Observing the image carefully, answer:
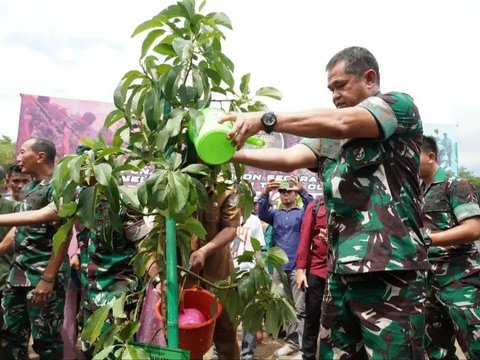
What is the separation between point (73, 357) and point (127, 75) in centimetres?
327

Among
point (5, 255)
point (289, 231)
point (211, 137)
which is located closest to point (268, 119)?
point (211, 137)

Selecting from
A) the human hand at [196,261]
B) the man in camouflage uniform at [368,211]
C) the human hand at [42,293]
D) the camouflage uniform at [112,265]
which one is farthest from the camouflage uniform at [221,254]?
the man in camouflage uniform at [368,211]

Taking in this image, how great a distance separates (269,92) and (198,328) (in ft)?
3.15

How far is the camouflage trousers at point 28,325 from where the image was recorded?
3090mm

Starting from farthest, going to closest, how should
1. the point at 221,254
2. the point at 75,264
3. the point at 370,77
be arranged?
the point at 75,264 → the point at 221,254 → the point at 370,77

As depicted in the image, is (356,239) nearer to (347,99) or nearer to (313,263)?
(347,99)

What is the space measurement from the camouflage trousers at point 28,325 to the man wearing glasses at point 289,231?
2245 millimetres

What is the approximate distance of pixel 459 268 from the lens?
2975 millimetres

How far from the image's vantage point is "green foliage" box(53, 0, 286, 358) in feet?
4.57

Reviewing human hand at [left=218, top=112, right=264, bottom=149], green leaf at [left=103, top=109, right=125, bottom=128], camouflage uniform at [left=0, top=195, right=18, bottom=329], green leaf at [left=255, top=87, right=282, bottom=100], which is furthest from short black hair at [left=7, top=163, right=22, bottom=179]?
human hand at [left=218, top=112, right=264, bottom=149]

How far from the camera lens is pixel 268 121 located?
1.47 metres

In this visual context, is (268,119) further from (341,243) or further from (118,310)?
(118,310)

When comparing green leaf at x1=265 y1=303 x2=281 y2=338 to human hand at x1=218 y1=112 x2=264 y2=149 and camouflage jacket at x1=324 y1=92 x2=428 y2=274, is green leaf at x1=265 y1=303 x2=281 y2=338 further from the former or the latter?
human hand at x1=218 y1=112 x2=264 y2=149

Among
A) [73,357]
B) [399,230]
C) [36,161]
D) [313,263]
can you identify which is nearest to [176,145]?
[399,230]
